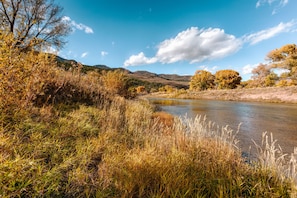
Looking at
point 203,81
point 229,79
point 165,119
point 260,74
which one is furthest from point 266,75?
point 165,119

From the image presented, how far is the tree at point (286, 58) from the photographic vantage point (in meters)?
24.3

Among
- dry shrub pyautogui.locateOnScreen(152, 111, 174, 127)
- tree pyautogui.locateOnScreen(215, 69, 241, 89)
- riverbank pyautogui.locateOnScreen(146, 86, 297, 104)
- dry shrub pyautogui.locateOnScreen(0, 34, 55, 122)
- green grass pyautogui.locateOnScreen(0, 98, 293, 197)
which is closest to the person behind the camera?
green grass pyautogui.locateOnScreen(0, 98, 293, 197)

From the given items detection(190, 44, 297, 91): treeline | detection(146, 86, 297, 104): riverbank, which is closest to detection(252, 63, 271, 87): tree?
detection(190, 44, 297, 91): treeline

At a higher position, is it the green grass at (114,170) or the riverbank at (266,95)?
the riverbank at (266,95)

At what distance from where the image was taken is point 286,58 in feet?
83.0

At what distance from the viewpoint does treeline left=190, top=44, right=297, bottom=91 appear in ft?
82.0

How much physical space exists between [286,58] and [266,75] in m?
10.0

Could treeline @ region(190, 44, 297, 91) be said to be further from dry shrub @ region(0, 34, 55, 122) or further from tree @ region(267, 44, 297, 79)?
dry shrub @ region(0, 34, 55, 122)

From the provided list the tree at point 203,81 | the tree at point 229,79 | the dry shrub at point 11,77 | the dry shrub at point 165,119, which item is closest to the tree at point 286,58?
the tree at point 229,79

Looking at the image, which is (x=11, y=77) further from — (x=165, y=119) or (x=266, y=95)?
(x=266, y=95)

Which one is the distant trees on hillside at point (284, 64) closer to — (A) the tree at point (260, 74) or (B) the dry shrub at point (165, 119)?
(A) the tree at point (260, 74)

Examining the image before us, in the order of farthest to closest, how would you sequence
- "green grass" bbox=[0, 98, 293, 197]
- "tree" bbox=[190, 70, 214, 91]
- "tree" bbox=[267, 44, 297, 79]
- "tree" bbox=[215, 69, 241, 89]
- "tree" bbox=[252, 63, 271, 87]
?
"tree" bbox=[190, 70, 214, 91]
"tree" bbox=[215, 69, 241, 89]
"tree" bbox=[252, 63, 271, 87]
"tree" bbox=[267, 44, 297, 79]
"green grass" bbox=[0, 98, 293, 197]

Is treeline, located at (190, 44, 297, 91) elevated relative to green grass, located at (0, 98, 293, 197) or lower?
elevated

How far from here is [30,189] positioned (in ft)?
5.07
